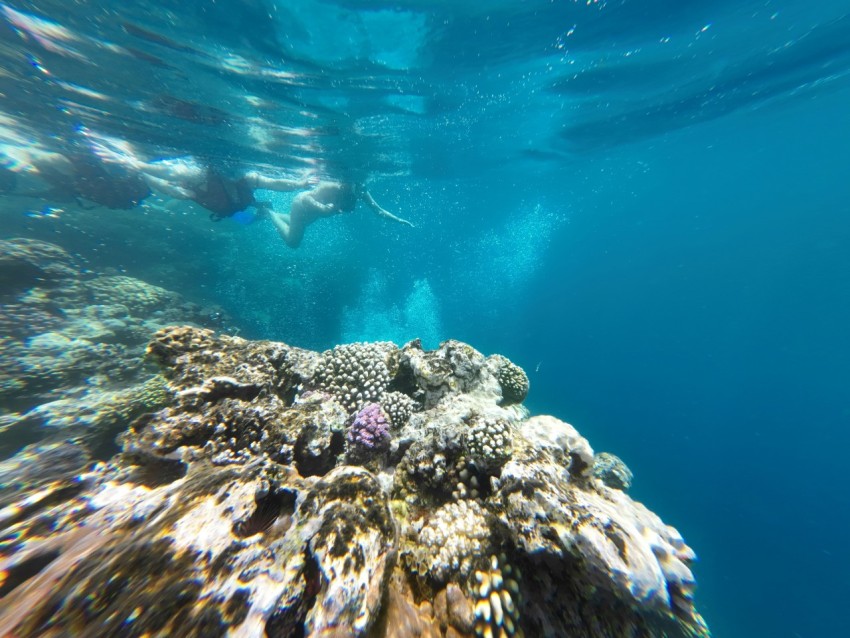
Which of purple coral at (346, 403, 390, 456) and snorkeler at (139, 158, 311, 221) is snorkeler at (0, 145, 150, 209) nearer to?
snorkeler at (139, 158, 311, 221)

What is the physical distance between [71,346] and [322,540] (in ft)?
38.7

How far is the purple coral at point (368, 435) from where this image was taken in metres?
3.89

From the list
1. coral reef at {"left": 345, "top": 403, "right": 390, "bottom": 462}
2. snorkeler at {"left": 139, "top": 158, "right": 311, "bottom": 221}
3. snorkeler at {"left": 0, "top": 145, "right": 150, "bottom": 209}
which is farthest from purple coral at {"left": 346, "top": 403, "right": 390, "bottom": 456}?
snorkeler at {"left": 0, "top": 145, "right": 150, "bottom": 209}

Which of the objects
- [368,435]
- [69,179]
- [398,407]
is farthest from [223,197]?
[368,435]

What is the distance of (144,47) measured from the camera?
34.0ft

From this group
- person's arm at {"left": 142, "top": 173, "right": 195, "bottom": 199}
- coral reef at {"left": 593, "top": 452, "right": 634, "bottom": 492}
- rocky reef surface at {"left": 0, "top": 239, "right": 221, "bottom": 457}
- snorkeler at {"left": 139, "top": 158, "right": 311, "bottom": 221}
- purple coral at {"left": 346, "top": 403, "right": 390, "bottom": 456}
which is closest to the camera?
purple coral at {"left": 346, "top": 403, "right": 390, "bottom": 456}

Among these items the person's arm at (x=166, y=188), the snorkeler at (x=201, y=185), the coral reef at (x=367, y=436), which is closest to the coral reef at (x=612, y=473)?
the coral reef at (x=367, y=436)

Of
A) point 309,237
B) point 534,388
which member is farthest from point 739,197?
point 309,237

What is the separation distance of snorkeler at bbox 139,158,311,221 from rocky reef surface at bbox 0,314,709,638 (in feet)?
58.5

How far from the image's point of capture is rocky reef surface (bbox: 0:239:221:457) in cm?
609

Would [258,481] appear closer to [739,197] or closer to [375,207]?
[375,207]

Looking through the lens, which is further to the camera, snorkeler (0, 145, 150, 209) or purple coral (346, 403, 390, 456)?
snorkeler (0, 145, 150, 209)

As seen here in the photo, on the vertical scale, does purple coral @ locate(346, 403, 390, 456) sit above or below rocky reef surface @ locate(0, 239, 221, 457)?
above

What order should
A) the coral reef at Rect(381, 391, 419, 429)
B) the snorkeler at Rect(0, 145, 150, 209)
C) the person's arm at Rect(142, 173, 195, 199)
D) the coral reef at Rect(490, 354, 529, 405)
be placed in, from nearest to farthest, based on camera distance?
the coral reef at Rect(381, 391, 419, 429)
the coral reef at Rect(490, 354, 529, 405)
the snorkeler at Rect(0, 145, 150, 209)
the person's arm at Rect(142, 173, 195, 199)
